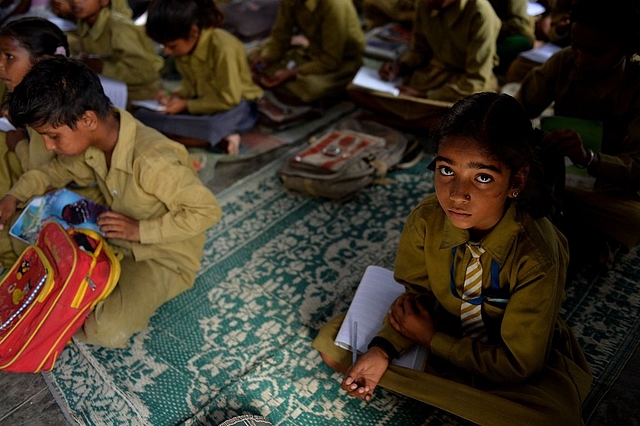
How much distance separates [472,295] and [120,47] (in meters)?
2.63

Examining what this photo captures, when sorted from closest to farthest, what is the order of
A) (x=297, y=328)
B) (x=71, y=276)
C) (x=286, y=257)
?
1. (x=71, y=276)
2. (x=297, y=328)
3. (x=286, y=257)

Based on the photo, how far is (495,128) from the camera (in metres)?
1.41

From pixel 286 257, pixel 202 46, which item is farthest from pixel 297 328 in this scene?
pixel 202 46

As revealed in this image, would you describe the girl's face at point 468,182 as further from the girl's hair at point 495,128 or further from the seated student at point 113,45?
the seated student at point 113,45

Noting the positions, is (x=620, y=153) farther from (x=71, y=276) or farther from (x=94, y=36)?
(x=94, y=36)

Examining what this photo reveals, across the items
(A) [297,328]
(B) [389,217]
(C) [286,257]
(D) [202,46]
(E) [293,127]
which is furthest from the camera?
(E) [293,127]

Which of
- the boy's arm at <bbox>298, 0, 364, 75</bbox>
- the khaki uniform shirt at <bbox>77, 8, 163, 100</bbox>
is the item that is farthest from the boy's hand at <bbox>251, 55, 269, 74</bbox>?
the khaki uniform shirt at <bbox>77, 8, 163, 100</bbox>

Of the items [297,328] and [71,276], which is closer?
[71,276]

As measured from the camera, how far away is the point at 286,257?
2.52 m

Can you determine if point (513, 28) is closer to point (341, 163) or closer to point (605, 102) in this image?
point (605, 102)

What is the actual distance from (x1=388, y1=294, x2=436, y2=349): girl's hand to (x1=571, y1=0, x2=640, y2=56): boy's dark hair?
4.02 ft

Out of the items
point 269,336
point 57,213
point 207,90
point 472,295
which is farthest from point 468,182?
point 207,90

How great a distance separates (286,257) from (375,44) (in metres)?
2.23

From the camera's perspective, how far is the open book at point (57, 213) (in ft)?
7.17
